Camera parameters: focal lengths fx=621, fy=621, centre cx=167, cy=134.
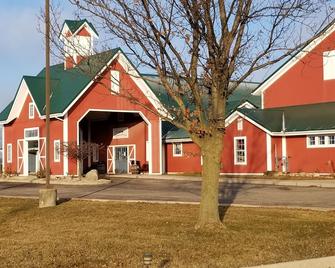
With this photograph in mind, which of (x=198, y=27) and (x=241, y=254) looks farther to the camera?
(x=198, y=27)

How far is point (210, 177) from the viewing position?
13.2 meters

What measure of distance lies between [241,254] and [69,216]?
260 inches

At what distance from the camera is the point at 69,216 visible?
16062mm

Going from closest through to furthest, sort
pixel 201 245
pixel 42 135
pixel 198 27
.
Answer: pixel 201 245, pixel 198 27, pixel 42 135

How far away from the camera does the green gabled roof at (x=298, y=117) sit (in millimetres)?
33938

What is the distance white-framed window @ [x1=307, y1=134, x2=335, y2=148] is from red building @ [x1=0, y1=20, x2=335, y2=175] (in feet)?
0.18

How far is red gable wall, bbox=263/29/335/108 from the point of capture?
36719 millimetres

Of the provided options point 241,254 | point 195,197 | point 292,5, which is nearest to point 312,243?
point 241,254

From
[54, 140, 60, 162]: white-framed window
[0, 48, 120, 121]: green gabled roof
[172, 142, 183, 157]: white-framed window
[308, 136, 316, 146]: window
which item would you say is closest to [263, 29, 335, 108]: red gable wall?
[308, 136, 316, 146]: window

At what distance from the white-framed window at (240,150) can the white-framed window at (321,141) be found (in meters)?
4.11

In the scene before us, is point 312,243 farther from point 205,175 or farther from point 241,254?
point 205,175

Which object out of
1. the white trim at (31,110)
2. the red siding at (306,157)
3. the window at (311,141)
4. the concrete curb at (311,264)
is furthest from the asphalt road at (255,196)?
Answer: the white trim at (31,110)

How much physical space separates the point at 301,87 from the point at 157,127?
32.8 ft

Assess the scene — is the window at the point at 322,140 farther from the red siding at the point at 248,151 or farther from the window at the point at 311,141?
the red siding at the point at 248,151
